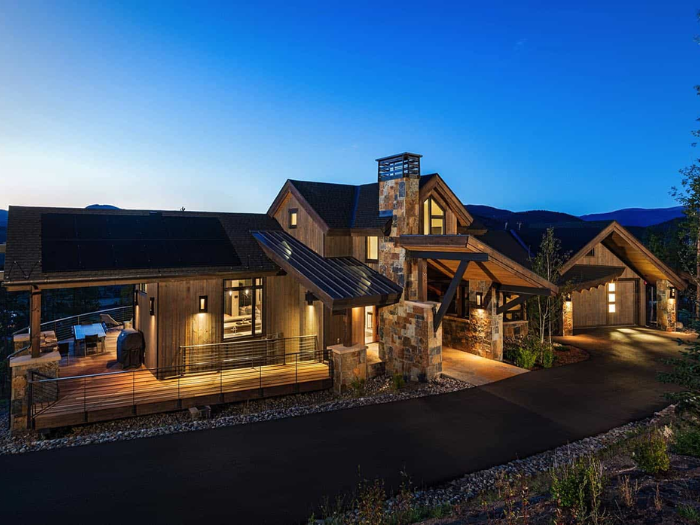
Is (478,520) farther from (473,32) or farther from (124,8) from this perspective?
(473,32)

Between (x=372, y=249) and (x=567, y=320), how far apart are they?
1068 cm

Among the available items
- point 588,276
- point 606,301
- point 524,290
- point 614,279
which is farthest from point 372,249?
point 606,301

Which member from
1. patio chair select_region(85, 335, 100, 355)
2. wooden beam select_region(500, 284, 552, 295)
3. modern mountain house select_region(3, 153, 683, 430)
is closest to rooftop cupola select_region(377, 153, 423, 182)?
modern mountain house select_region(3, 153, 683, 430)

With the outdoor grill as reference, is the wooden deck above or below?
below

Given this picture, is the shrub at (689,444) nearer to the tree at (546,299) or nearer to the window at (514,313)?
the tree at (546,299)

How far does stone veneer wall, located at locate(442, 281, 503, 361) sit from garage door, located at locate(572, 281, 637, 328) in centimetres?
787

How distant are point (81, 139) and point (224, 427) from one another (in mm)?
25413

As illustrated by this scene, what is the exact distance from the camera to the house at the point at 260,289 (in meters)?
10.1

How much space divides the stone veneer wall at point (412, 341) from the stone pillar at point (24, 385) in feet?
30.0

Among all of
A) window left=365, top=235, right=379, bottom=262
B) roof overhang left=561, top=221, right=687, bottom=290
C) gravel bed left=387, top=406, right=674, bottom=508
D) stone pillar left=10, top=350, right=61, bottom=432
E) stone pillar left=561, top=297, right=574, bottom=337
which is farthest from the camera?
stone pillar left=561, top=297, right=574, bottom=337

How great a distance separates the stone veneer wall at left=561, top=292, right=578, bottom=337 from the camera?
18.1m

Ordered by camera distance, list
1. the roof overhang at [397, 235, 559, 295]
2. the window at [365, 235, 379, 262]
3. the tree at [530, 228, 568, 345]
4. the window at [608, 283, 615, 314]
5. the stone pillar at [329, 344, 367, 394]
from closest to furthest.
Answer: the roof overhang at [397, 235, 559, 295] < the stone pillar at [329, 344, 367, 394] < the window at [365, 235, 379, 262] < the tree at [530, 228, 568, 345] < the window at [608, 283, 615, 314]

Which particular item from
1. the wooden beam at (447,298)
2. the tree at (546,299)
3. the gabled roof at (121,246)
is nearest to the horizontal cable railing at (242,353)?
the gabled roof at (121,246)

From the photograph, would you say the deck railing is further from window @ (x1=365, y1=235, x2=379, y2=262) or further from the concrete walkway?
the concrete walkway
